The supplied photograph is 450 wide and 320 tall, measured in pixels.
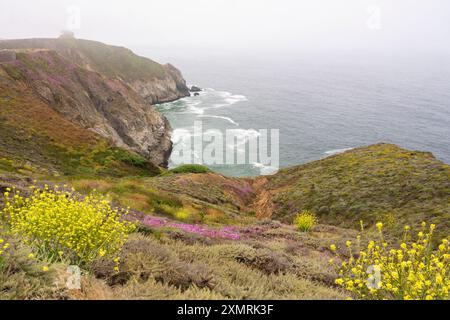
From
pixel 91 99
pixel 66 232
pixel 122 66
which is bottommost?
pixel 91 99

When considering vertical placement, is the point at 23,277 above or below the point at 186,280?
above

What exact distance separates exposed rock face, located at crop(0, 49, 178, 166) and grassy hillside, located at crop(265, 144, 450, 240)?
99.8 ft

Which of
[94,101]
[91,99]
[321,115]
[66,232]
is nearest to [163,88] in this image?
[321,115]

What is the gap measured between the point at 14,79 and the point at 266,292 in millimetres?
57255

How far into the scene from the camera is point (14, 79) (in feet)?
167

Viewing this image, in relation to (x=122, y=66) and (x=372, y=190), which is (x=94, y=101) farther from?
(x=122, y=66)

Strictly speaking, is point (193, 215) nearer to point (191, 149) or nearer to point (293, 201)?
point (293, 201)

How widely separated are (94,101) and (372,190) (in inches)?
2169

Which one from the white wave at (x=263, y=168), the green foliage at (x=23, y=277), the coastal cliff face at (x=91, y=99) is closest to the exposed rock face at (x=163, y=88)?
the coastal cliff face at (x=91, y=99)

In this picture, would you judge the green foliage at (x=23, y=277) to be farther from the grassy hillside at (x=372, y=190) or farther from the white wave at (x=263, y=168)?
the white wave at (x=263, y=168)

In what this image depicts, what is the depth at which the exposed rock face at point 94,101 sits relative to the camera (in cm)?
5381

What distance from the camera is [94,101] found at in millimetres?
67000

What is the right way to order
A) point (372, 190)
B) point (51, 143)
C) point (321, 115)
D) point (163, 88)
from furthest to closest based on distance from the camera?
point (163, 88), point (321, 115), point (51, 143), point (372, 190)

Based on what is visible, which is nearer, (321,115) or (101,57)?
(321,115)
